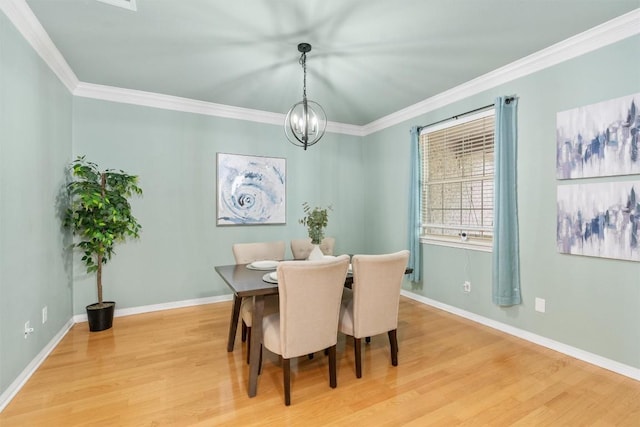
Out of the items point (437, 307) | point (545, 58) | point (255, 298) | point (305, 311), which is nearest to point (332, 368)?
point (305, 311)

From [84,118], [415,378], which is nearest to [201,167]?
[84,118]

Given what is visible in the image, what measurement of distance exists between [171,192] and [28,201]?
157cm

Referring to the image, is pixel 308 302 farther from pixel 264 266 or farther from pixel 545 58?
pixel 545 58

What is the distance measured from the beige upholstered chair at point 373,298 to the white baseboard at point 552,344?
141 centimetres

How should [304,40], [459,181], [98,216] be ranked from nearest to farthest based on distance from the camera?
1. [304,40]
2. [98,216]
3. [459,181]

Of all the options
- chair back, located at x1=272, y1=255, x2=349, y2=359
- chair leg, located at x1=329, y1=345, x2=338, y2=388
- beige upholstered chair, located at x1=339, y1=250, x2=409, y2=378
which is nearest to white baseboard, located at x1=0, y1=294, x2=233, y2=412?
chair back, located at x1=272, y1=255, x2=349, y2=359

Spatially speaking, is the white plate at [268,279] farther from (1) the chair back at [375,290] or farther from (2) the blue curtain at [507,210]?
(2) the blue curtain at [507,210]

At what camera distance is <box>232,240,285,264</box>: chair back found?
301cm

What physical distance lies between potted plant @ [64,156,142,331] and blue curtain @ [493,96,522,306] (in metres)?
3.72

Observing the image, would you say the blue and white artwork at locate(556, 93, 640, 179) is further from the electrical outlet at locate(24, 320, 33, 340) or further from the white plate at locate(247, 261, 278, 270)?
the electrical outlet at locate(24, 320, 33, 340)

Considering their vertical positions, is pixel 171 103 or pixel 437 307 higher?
pixel 171 103

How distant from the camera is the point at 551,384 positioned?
2139 millimetres

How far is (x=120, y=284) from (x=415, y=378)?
10.7 ft

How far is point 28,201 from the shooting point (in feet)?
7.38
